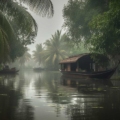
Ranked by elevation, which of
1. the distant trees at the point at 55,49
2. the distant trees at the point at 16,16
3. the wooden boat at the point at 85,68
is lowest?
the wooden boat at the point at 85,68

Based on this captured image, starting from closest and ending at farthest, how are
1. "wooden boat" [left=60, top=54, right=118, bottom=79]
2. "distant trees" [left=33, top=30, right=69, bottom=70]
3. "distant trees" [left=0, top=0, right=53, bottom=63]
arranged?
"distant trees" [left=0, top=0, right=53, bottom=63]
"wooden boat" [left=60, top=54, right=118, bottom=79]
"distant trees" [left=33, top=30, right=69, bottom=70]

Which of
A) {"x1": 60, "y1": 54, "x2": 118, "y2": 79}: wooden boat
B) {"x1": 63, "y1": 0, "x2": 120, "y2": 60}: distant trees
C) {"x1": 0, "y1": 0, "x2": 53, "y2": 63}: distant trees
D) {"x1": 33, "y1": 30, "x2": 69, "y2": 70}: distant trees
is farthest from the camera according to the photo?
{"x1": 33, "y1": 30, "x2": 69, "y2": 70}: distant trees

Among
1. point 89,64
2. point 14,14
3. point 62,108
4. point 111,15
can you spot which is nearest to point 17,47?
point 89,64

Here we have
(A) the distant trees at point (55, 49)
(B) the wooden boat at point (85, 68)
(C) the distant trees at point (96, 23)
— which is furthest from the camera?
(A) the distant trees at point (55, 49)

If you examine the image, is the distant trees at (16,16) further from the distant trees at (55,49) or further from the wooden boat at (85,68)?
the distant trees at (55,49)

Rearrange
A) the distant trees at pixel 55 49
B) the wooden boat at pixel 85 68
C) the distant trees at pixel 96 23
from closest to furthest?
the distant trees at pixel 96 23, the wooden boat at pixel 85 68, the distant trees at pixel 55 49

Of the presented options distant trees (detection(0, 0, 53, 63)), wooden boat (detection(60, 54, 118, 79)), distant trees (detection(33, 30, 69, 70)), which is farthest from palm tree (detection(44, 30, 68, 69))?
distant trees (detection(0, 0, 53, 63))

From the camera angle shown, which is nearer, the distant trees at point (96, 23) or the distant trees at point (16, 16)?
the distant trees at point (16, 16)

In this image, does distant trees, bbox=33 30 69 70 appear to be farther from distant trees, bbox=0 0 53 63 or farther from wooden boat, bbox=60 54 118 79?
distant trees, bbox=0 0 53 63

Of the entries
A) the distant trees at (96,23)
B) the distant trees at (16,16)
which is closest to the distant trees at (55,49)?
the distant trees at (96,23)

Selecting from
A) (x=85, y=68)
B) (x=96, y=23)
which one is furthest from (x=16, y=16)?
(x=85, y=68)

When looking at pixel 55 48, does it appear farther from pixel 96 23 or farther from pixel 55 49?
pixel 96 23

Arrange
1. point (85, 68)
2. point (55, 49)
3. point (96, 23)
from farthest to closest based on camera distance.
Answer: point (55, 49), point (85, 68), point (96, 23)

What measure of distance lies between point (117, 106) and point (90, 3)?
27.3m
